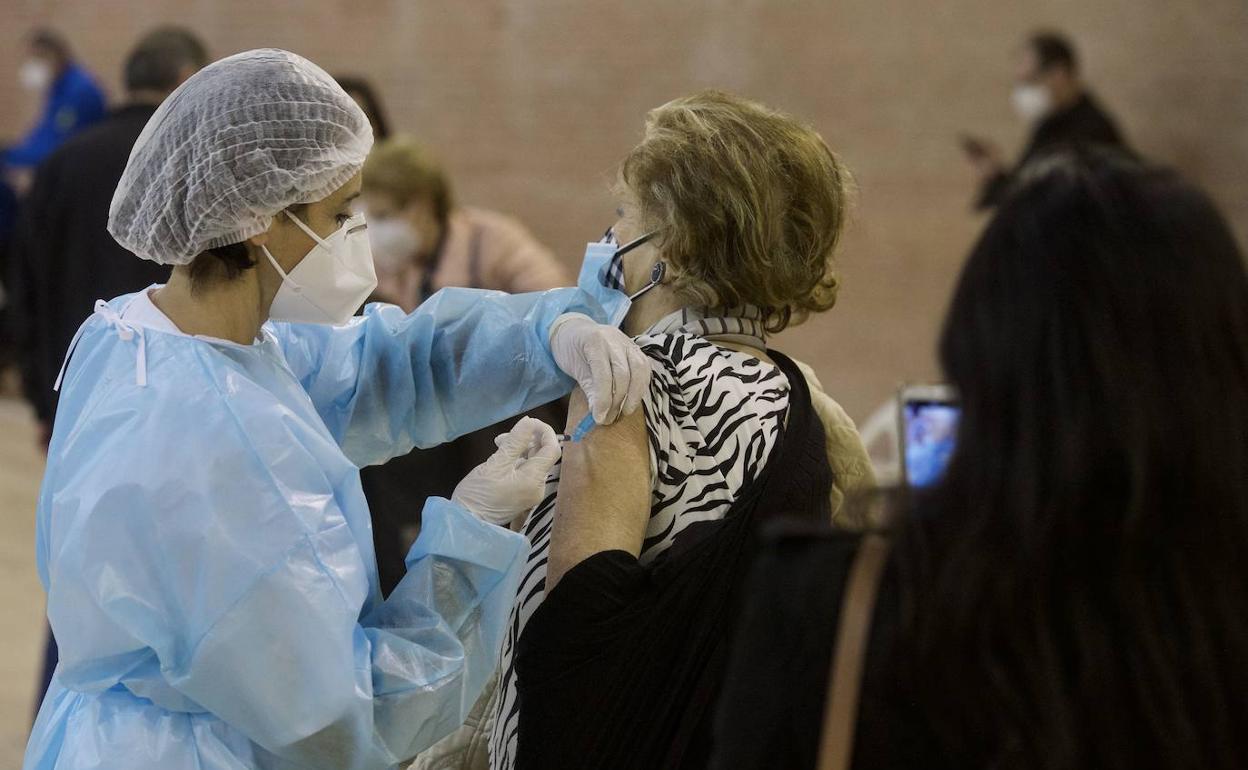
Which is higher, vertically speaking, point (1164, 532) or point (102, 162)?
point (102, 162)

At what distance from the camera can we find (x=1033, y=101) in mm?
5906

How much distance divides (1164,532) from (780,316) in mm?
868

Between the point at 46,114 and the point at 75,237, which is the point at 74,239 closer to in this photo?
the point at 75,237

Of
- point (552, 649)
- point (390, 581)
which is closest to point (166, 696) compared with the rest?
point (552, 649)

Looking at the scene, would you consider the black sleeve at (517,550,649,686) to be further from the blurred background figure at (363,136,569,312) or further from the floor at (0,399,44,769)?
the floor at (0,399,44,769)

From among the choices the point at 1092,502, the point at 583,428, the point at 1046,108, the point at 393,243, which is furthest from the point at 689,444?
the point at 1046,108

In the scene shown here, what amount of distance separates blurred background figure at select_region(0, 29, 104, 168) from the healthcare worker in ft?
21.3

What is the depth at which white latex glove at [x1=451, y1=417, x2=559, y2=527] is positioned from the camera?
170cm

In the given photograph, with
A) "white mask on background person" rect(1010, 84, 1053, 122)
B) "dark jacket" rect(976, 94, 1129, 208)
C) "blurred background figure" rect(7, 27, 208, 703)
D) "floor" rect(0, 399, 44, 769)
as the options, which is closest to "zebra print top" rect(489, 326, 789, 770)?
"blurred background figure" rect(7, 27, 208, 703)

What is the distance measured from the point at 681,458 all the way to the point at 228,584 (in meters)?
0.56

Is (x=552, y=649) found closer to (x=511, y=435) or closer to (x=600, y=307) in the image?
(x=511, y=435)

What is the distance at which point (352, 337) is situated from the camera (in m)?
2.01

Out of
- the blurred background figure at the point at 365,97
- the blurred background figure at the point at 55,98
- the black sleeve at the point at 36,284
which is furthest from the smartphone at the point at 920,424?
the blurred background figure at the point at 55,98

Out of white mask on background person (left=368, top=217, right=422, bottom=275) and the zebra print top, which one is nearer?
the zebra print top
